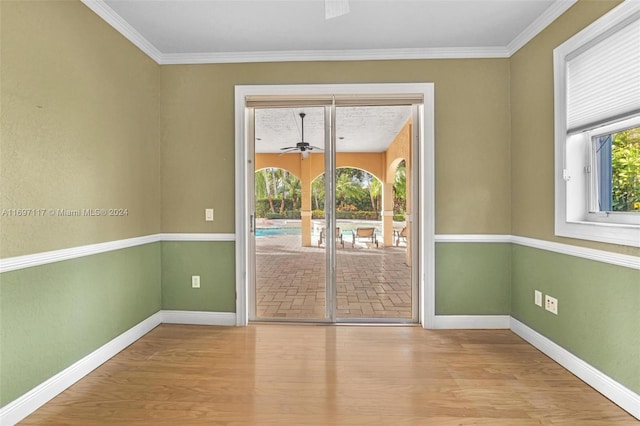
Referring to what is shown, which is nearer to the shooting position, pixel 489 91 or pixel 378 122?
pixel 489 91

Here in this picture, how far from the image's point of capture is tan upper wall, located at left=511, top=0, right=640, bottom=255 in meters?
2.43

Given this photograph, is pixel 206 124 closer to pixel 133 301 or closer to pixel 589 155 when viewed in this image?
pixel 133 301

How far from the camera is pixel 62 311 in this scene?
213 cm

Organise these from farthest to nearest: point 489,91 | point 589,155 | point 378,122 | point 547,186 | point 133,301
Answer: point 378,122 < point 489,91 < point 133,301 < point 547,186 < point 589,155

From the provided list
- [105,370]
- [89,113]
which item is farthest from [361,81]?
[105,370]

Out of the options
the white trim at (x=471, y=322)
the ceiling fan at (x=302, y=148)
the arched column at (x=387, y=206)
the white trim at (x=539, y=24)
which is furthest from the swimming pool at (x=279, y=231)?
the white trim at (x=539, y=24)

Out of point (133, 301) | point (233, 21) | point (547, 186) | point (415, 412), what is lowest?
point (415, 412)

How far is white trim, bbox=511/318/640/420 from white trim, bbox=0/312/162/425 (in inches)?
132

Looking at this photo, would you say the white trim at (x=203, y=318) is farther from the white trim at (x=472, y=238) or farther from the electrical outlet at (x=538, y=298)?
the electrical outlet at (x=538, y=298)

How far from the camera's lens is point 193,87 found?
3236mm

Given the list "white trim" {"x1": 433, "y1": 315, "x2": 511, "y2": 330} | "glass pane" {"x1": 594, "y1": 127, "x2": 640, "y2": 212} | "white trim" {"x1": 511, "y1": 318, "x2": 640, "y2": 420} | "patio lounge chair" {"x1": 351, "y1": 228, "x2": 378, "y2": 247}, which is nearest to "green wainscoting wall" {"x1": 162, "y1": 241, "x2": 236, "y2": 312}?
"patio lounge chair" {"x1": 351, "y1": 228, "x2": 378, "y2": 247}

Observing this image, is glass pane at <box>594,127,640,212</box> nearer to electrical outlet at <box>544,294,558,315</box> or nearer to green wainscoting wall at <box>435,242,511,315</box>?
electrical outlet at <box>544,294,558,315</box>

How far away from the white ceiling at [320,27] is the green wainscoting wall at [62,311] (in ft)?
6.00

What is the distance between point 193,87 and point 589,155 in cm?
333
